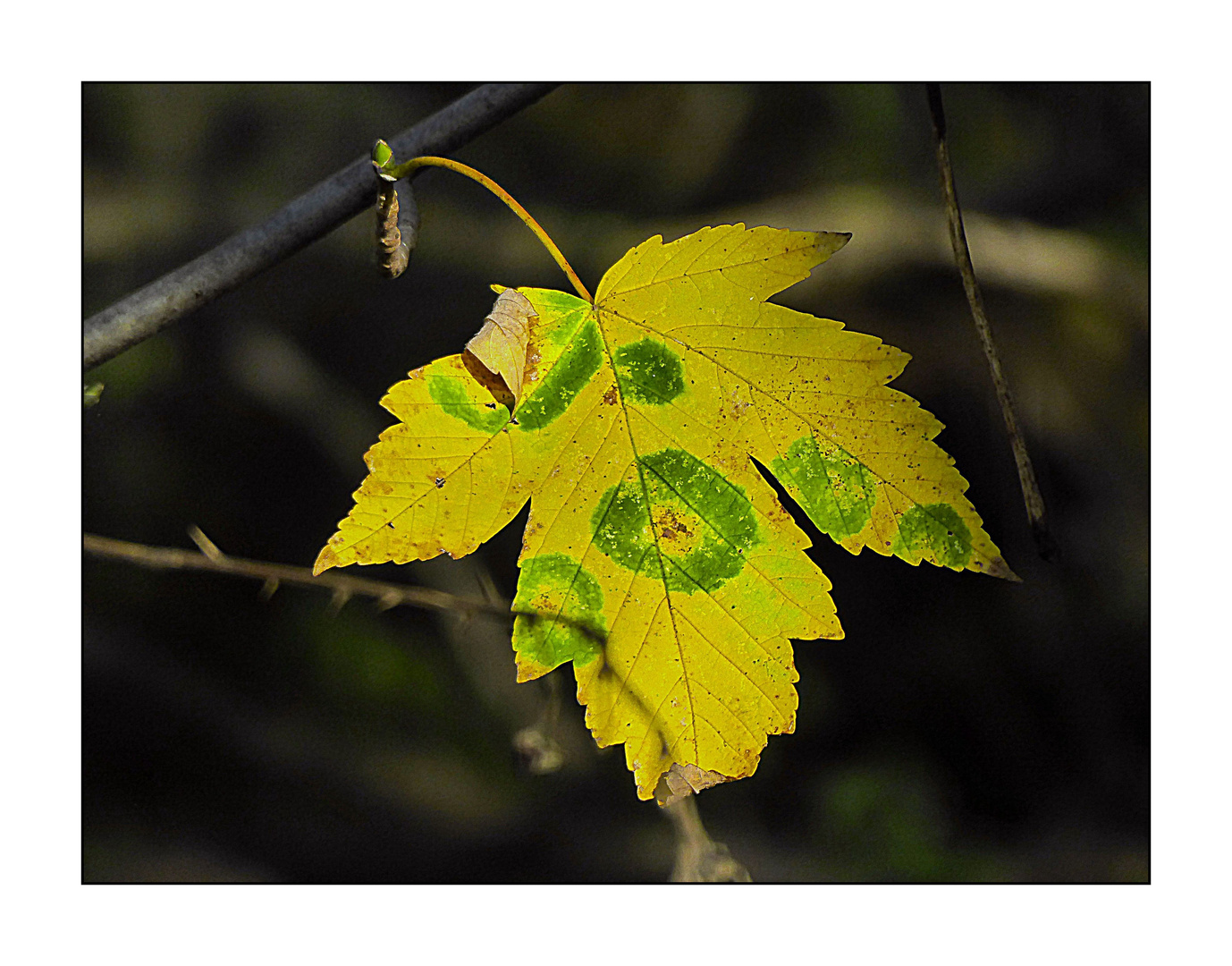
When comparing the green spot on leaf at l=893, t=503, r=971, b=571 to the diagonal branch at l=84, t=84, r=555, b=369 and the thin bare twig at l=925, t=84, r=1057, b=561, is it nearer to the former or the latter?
the thin bare twig at l=925, t=84, r=1057, b=561

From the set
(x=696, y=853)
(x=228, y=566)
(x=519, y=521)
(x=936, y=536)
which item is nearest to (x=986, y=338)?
(x=936, y=536)

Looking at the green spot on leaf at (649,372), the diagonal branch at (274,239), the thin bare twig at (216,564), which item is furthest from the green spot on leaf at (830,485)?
the diagonal branch at (274,239)

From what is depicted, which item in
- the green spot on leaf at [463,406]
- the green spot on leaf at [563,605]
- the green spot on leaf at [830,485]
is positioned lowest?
the green spot on leaf at [563,605]

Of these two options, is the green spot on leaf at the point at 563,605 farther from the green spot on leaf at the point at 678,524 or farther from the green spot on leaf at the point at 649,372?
the green spot on leaf at the point at 649,372

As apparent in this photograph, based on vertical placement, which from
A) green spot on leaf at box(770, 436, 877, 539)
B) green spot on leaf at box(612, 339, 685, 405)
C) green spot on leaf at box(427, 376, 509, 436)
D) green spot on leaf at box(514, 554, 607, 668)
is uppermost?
green spot on leaf at box(612, 339, 685, 405)

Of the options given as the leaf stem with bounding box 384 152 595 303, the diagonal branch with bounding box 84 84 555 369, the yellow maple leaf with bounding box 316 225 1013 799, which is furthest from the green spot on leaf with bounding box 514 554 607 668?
the diagonal branch with bounding box 84 84 555 369

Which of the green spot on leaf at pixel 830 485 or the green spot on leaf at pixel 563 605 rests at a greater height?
the green spot on leaf at pixel 830 485

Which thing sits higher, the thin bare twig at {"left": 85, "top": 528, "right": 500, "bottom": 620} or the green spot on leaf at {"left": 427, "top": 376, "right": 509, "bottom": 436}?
the green spot on leaf at {"left": 427, "top": 376, "right": 509, "bottom": 436}

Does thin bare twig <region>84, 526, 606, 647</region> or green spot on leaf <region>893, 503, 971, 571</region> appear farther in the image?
thin bare twig <region>84, 526, 606, 647</region>
